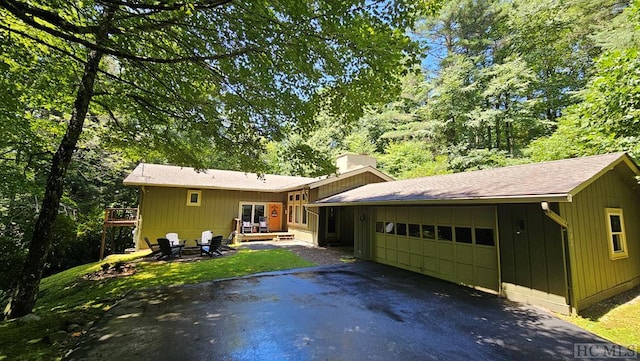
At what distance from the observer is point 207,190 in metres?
14.9

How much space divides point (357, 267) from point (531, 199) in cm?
551

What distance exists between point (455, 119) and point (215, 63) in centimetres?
1733

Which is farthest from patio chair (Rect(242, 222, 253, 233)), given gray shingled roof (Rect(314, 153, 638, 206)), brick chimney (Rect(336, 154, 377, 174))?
gray shingled roof (Rect(314, 153, 638, 206))

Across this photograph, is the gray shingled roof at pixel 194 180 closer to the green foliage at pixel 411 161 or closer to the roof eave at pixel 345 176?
the roof eave at pixel 345 176

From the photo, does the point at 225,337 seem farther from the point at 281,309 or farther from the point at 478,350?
the point at 478,350

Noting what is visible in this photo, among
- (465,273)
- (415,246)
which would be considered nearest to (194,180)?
(415,246)

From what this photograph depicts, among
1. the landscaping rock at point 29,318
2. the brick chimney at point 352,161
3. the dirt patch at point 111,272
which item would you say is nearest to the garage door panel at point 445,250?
the brick chimney at point 352,161

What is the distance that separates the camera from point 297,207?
52.3 ft

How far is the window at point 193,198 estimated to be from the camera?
568 inches

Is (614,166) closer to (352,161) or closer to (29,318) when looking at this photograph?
(352,161)

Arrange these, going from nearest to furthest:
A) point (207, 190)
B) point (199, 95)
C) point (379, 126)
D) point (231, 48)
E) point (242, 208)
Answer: point (231, 48) < point (199, 95) < point (207, 190) < point (242, 208) < point (379, 126)

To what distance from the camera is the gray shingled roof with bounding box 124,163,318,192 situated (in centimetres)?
1305

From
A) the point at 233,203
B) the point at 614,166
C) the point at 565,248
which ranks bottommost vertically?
the point at 565,248

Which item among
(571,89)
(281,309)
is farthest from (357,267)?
(571,89)
